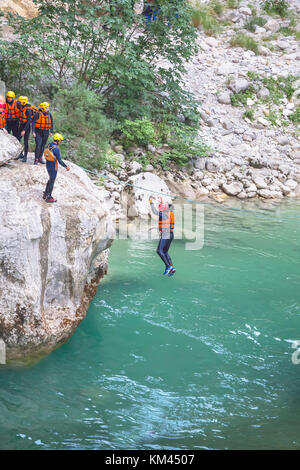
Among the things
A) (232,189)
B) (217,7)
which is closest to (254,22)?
(217,7)

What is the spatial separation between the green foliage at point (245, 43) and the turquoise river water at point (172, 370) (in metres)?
21.2

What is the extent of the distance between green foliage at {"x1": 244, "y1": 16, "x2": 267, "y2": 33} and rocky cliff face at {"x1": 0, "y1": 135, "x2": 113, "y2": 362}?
2773 cm

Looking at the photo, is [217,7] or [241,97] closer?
[241,97]

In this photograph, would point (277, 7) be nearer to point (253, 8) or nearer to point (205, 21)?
point (253, 8)

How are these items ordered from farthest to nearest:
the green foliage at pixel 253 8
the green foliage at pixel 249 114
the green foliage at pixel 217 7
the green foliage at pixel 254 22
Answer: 1. the green foliage at pixel 253 8
2. the green foliage at pixel 217 7
3. the green foliage at pixel 254 22
4. the green foliage at pixel 249 114

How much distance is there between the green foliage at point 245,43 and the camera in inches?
1131

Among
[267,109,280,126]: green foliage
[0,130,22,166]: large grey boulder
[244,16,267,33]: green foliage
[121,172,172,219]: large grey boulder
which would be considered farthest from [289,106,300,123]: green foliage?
[0,130,22,166]: large grey boulder

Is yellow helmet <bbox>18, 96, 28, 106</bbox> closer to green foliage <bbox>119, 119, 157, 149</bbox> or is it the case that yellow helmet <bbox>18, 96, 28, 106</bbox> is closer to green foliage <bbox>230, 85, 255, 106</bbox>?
green foliage <bbox>119, 119, 157, 149</bbox>

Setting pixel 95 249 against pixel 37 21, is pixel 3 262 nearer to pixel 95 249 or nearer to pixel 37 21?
pixel 95 249

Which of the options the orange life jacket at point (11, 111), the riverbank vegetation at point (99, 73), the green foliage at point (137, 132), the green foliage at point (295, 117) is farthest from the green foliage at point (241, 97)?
the orange life jacket at point (11, 111)

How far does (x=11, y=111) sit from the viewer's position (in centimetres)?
969

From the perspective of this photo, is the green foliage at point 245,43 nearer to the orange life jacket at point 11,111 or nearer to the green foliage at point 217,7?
the green foliage at point 217,7

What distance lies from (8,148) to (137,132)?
11204 millimetres

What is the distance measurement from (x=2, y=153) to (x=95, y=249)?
8.33 ft
